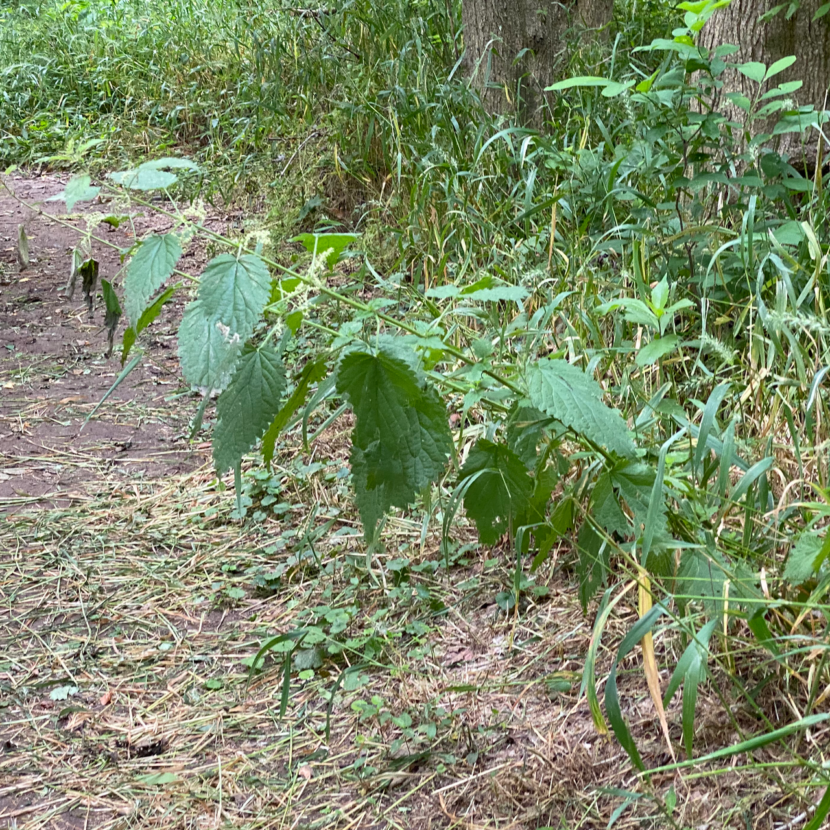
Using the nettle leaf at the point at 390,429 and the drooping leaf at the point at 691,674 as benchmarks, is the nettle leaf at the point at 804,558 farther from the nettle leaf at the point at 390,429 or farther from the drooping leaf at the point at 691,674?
the nettle leaf at the point at 390,429

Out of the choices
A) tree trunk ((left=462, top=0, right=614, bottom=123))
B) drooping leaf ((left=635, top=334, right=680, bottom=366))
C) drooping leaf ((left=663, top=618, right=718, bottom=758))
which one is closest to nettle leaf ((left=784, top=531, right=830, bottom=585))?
drooping leaf ((left=663, top=618, right=718, bottom=758))

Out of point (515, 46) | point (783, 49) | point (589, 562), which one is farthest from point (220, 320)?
point (515, 46)

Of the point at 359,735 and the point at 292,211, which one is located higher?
the point at 292,211

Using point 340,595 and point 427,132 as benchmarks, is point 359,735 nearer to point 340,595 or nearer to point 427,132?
point 340,595

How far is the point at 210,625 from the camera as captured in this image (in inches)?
100

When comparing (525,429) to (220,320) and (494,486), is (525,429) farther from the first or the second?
(220,320)

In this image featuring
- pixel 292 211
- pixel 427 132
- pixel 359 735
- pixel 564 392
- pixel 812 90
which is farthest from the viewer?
pixel 292 211

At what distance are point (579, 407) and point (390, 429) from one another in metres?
0.30

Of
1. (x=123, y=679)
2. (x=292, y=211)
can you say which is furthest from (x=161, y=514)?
(x=292, y=211)

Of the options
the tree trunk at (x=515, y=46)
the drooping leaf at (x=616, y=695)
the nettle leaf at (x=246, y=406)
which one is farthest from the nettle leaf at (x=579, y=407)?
the tree trunk at (x=515, y=46)

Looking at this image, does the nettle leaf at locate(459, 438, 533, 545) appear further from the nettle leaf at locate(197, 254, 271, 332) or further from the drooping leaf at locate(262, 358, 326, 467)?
the nettle leaf at locate(197, 254, 271, 332)

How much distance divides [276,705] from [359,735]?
0.90 feet

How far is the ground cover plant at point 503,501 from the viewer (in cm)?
144

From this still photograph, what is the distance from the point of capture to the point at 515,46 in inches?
169
